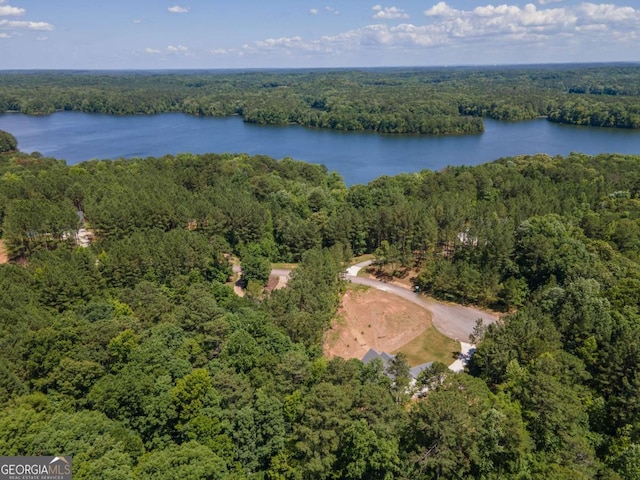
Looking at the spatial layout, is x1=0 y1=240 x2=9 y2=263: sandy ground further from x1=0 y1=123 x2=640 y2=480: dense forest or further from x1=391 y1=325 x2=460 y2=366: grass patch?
x1=391 y1=325 x2=460 y2=366: grass patch

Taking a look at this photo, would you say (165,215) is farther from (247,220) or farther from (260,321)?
(260,321)

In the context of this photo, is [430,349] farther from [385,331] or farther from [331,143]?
[331,143]

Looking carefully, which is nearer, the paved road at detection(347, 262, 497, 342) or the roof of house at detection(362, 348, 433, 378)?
the roof of house at detection(362, 348, 433, 378)

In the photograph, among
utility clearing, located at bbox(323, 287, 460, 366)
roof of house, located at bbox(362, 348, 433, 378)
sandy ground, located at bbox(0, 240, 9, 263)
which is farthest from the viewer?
sandy ground, located at bbox(0, 240, 9, 263)

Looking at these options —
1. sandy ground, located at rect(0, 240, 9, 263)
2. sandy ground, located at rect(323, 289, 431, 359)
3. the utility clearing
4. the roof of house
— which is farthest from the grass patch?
sandy ground, located at rect(0, 240, 9, 263)

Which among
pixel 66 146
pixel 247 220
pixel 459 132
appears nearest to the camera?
pixel 247 220

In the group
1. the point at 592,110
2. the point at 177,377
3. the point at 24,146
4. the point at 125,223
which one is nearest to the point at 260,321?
the point at 177,377

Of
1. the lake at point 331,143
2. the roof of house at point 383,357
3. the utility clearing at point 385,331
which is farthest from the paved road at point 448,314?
the lake at point 331,143
